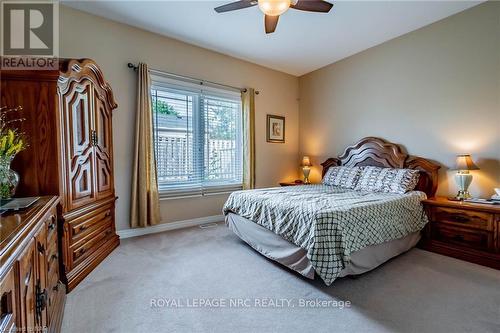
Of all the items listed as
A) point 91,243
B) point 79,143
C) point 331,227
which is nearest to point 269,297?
point 331,227

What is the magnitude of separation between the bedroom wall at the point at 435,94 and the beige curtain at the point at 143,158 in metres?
3.14

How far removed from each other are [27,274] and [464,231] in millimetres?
3514

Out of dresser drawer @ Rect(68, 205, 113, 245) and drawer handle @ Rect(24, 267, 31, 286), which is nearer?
drawer handle @ Rect(24, 267, 31, 286)

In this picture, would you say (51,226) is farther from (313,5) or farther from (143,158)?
(313,5)

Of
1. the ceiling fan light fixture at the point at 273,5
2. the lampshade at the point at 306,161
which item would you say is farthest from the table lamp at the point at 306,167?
the ceiling fan light fixture at the point at 273,5

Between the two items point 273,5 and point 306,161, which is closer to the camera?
point 273,5

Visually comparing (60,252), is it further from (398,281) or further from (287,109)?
(287,109)

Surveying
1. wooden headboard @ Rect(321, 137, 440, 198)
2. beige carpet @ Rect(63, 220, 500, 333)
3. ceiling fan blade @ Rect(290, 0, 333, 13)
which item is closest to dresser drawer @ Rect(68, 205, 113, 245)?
beige carpet @ Rect(63, 220, 500, 333)

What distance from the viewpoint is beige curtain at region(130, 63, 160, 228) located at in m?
3.13

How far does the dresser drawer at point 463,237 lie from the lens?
2.32 m

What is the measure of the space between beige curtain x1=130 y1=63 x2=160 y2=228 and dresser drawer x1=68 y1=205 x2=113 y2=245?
459 mm

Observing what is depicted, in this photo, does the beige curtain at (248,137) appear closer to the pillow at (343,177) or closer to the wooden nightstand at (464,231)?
the pillow at (343,177)

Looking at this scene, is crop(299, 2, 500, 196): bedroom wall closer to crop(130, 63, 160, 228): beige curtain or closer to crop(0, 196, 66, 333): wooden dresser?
crop(130, 63, 160, 228): beige curtain

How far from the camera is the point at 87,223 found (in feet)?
7.32
